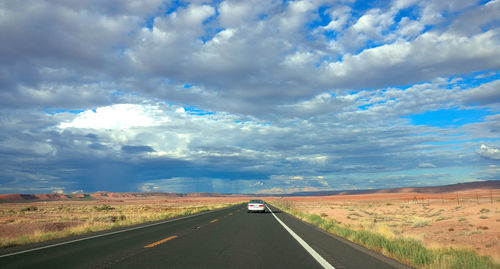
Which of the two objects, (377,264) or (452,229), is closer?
(377,264)

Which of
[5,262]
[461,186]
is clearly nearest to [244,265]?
A: [5,262]

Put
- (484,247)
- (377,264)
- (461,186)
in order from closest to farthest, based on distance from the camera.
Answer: (377,264), (484,247), (461,186)

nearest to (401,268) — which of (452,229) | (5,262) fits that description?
(5,262)

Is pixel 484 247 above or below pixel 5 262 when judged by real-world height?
below

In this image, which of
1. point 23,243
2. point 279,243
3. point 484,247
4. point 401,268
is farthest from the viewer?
point 484,247

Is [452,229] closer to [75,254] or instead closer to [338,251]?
[338,251]

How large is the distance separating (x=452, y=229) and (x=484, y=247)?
20.5ft

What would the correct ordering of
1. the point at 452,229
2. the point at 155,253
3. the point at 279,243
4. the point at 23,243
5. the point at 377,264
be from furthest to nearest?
the point at 452,229 < the point at 23,243 < the point at 279,243 < the point at 155,253 < the point at 377,264

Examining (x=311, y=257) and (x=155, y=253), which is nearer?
(x=311, y=257)

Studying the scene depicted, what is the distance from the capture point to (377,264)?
7711mm

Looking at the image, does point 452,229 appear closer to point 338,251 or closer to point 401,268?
point 338,251

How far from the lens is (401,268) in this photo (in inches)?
283

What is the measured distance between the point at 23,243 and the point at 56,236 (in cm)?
224

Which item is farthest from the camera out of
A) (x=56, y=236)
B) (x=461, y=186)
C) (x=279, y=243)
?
(x=461, y=186)
